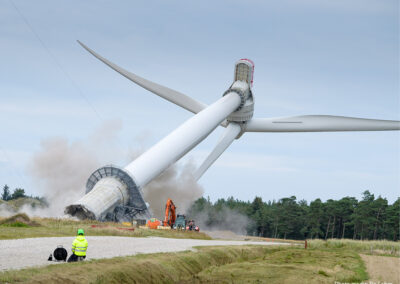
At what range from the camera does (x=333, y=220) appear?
16600 cm

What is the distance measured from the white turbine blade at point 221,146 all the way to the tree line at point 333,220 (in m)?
64.4

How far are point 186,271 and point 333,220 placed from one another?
14424 cm

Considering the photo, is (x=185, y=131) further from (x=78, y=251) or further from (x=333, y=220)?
(x=333, y=220)

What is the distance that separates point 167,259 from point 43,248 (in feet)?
Answer: 21.5

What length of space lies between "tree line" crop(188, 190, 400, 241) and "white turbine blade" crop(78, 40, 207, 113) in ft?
230

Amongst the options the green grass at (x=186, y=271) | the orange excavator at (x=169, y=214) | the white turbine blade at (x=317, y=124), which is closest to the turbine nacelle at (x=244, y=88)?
the white turbine blade at (x=317, y=124)

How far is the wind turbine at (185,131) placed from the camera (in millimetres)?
65188

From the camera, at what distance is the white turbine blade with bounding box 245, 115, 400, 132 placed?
273 feet

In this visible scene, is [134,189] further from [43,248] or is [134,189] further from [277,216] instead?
[277,216]

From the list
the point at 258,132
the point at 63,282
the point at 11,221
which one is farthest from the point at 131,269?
the point at 258,132

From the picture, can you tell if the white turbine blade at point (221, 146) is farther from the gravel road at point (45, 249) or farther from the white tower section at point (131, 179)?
the gravel road at point (45, 249)

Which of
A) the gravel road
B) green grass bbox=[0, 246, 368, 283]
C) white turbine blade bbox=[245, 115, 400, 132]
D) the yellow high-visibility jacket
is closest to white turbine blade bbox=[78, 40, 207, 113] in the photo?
white turbine blade bbox=[245, 115, 400, 132]

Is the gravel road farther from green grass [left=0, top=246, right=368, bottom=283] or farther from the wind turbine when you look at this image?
the wind turbine

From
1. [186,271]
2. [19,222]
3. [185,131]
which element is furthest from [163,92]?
[186,271]
